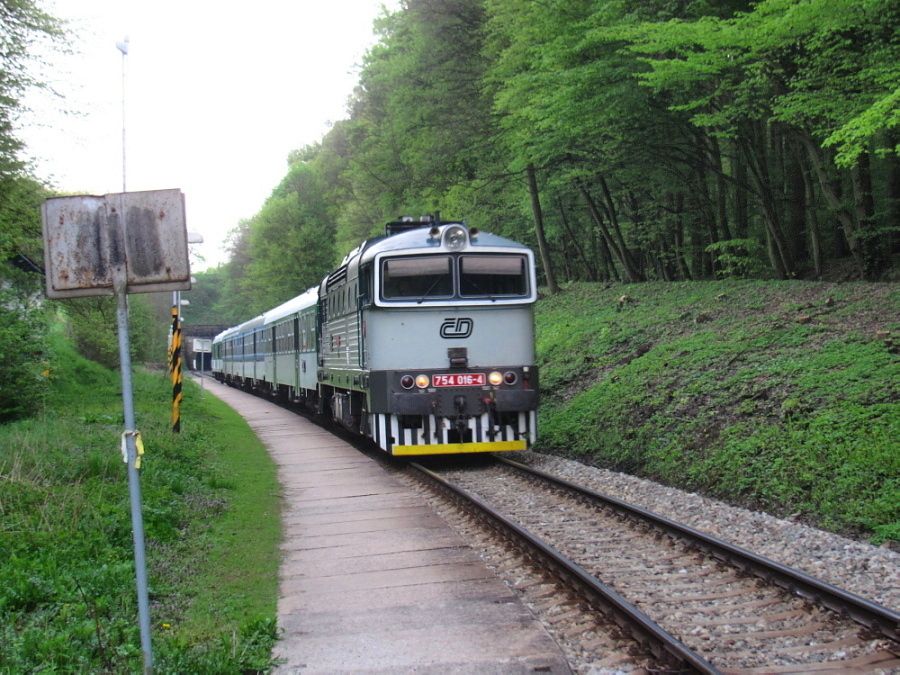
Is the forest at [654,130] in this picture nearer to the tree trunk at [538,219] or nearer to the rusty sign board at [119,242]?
the tree trunk at [538,219]

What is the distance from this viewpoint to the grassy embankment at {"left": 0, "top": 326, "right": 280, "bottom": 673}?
478 cm

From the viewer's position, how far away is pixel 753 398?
10.8 meters

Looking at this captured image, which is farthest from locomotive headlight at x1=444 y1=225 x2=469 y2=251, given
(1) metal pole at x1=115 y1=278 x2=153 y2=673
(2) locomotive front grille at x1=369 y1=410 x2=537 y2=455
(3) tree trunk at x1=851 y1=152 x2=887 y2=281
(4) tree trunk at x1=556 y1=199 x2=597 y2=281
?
(4) tree trunk at x1=556 y1=199 x2=597 y2=281

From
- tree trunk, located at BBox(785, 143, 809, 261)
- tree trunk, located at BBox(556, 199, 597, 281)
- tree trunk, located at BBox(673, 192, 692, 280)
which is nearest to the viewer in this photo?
tree trunk, located at BBox(785, 143, 809, 261)

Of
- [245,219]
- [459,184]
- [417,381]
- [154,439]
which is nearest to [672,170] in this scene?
[459,184]

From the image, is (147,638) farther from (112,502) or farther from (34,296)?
(34,296)

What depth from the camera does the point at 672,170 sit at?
2123cm

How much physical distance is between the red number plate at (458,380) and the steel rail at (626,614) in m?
4.31

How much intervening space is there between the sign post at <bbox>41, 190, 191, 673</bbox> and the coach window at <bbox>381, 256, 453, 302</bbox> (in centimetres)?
752

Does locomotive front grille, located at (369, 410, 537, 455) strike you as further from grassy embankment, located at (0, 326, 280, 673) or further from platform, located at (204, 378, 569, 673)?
grassy embankment, located at (0, 326, 280, 673)

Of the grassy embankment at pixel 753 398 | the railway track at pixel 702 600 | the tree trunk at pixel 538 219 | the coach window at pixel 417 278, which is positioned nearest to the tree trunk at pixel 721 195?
the grassy embankment at pixel 753 398

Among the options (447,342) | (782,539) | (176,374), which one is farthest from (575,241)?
(782,539)

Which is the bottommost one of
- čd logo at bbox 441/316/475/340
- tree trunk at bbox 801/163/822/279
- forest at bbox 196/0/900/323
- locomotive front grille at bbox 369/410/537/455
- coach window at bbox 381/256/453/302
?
locomotive front grille at bbox 369/410/537/455

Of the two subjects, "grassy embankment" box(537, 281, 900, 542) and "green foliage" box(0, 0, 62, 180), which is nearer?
"grassy embankment" box(537, 281, 900, 542)
